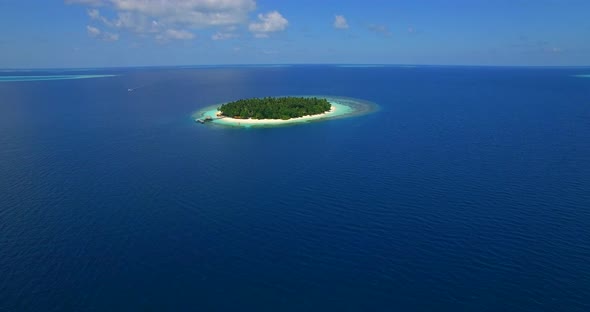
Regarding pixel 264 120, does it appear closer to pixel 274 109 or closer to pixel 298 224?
pixel 274 109

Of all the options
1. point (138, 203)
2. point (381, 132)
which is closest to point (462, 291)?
point (138, 203)

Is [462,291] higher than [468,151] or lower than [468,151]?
lower

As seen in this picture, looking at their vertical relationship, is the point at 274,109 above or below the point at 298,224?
above

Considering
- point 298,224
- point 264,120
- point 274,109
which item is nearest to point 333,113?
point 274,109

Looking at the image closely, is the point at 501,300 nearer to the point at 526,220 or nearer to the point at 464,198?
the point at 526,220

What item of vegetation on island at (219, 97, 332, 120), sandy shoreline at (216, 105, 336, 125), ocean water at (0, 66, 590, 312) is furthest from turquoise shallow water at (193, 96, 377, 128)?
ocean water at (0, 66, 590, 312)

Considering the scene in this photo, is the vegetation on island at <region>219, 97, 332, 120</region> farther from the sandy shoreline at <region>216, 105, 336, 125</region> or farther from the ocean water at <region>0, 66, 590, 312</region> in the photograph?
the ocean water at <region>0, 66, 590, 312</region>

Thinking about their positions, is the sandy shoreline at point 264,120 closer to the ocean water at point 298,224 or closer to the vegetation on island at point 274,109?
the vegetation on island at point 274,109
